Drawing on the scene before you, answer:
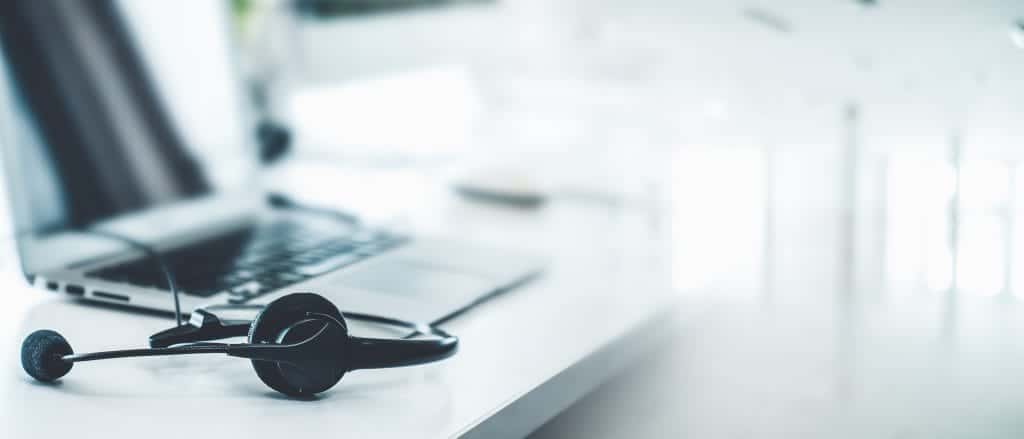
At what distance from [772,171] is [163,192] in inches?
24.6

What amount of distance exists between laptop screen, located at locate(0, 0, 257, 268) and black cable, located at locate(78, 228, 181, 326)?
4cm

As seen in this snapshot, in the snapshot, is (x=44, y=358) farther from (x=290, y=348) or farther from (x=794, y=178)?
(x=794, y=178)

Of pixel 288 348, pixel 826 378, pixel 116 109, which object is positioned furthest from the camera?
pixel 116 109

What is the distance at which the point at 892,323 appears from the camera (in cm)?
67

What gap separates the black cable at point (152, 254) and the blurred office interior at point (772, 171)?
0.88 feet

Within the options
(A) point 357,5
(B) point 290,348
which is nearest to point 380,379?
(B) point 290,348

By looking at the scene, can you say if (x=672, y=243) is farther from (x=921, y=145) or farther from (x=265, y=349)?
(x=265, y=349)

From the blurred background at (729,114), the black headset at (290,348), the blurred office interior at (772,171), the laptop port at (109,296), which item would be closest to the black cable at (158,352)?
the black headset at (290,348)

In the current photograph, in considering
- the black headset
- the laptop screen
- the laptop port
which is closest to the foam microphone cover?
the black headset

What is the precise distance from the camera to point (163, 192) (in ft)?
2.74

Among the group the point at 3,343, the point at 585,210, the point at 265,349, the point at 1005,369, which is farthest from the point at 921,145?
the point at 3,343

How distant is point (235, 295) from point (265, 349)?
0.50ft

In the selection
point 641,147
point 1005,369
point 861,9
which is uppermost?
point 861,9

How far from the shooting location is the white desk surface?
43 centimetres
